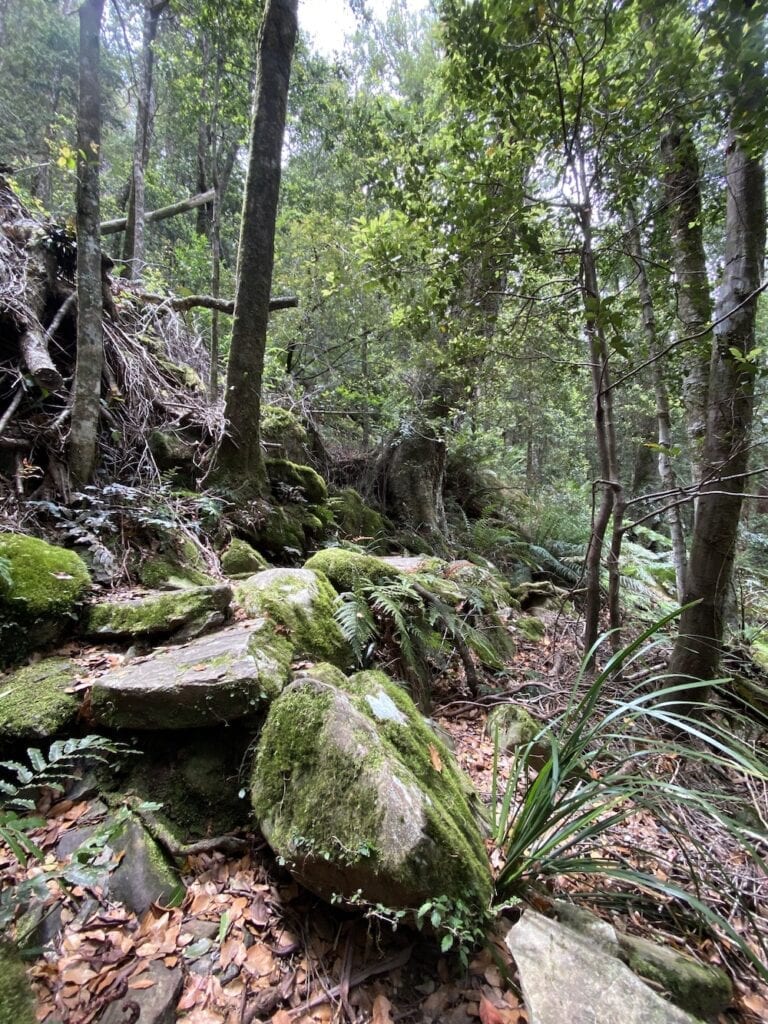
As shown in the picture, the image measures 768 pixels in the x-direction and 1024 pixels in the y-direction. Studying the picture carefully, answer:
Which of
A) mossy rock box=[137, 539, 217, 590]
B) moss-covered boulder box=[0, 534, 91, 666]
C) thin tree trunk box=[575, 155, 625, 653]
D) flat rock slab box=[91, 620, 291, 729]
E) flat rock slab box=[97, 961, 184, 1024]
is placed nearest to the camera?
flat rock slab box=[97, 961, 184, 1024]

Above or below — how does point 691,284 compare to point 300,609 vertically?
above

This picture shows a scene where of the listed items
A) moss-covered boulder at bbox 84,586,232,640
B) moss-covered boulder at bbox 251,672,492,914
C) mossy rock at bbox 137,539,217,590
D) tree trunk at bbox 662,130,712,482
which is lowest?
moss-covered boulder at bbox 251,672,492,914

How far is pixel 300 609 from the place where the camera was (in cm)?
293

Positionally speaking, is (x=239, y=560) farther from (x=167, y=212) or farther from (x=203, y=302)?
(x=167, y=212)

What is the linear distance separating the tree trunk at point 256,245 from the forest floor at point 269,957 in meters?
3.35

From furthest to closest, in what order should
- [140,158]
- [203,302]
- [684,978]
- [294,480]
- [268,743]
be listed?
[140,158] < [294,480] < [203,302] < [268,743] < [684,978]

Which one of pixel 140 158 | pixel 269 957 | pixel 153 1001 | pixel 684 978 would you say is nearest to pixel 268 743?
pixel 269 957

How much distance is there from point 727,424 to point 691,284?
5.12ft

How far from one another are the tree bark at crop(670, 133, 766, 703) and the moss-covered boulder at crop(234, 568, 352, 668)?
242 cm

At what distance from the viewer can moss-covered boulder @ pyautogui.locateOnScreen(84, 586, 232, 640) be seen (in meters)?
2.57

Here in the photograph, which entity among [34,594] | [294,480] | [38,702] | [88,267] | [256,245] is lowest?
[38,702]

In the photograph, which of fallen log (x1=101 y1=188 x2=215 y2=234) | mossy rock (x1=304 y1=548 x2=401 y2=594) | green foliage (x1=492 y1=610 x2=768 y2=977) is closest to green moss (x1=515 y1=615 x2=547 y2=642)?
mossy rock (x1=304 y1=548 x2=401 y2=594)

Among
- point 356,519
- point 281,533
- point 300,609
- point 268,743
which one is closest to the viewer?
point 268,743

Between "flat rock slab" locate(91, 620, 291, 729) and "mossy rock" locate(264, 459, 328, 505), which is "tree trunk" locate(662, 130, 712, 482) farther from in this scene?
"mossy rock" locate(264, 459, 328, 505)
